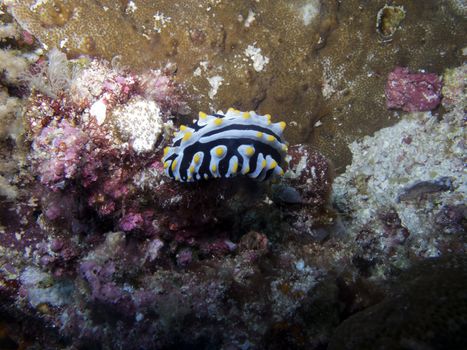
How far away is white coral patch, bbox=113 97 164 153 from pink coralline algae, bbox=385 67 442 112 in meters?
3.58

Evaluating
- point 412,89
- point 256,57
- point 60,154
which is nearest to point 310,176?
point 256,57

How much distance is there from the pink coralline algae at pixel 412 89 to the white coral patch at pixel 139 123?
3577mm

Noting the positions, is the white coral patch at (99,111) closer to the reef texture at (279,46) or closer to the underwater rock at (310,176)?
the reef texture at (279,46)

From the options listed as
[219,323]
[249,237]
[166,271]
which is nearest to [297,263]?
[249,237]

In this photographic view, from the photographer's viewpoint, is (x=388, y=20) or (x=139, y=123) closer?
(x=139, y=123)

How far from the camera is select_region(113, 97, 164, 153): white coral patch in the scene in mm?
3730

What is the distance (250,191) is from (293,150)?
3.37 ft

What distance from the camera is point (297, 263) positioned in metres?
3.56

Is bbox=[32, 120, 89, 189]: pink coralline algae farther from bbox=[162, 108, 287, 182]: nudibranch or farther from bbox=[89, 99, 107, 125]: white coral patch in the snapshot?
bbox=[162, 108, 287, 182]: nudibranch

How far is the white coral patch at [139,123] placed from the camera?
3.73 meters

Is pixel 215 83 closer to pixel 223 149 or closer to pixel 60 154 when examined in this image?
pixel 223 149

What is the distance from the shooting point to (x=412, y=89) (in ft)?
16.8

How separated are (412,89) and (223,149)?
3503 mm

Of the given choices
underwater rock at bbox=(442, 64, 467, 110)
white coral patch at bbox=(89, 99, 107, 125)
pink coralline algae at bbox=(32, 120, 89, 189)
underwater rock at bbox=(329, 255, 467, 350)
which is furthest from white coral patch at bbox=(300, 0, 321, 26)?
underwater rock at bbox=(329, 255, 467, 350)
